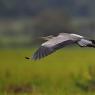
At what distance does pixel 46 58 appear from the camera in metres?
16.3

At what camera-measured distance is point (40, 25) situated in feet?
129

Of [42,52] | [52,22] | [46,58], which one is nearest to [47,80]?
[42,52]

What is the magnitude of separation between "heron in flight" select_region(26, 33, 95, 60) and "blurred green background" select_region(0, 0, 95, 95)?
135 millimetres

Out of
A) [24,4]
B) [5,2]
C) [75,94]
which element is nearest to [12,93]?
[75,94]

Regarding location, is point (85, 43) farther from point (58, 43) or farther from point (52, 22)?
point (52, 22)

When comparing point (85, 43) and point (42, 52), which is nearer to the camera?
point (42, 52)

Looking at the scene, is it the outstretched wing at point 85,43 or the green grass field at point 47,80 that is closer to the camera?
the outstretched wing at point 85,43

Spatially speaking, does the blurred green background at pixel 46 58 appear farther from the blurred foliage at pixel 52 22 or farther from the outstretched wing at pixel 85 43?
the outstretched wing at pixel 85 43

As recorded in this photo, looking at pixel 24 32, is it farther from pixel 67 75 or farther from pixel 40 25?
pixel 67 75

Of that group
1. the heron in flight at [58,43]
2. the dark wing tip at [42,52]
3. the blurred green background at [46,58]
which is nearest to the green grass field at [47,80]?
the blurred green background at [46,58]

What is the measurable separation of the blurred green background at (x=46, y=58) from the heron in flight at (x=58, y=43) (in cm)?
14

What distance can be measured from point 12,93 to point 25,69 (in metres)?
4.92

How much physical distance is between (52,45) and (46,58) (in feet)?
37.8

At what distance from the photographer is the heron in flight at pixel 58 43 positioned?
4.70 metres
